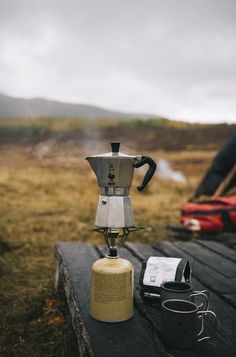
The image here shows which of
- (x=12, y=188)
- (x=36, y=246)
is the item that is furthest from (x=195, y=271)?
(x=12, y=188)

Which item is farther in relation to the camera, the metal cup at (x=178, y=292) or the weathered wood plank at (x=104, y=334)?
the metal cup at (x=178, y=292)

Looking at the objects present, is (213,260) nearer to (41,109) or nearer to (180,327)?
(180,327)

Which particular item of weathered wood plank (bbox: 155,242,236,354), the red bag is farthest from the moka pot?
the red bag

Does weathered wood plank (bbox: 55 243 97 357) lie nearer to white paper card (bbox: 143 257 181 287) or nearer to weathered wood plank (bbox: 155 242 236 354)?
white paper card (bbox: 143 257 181 287)

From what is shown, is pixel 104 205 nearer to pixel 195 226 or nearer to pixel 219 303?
pixel 219 303

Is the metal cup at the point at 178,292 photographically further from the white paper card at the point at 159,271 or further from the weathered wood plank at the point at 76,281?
the weathered wood plank at the point at 76,281

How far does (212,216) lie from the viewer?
17.2ft

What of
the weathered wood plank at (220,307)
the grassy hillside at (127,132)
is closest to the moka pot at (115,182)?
the weathered wood plank at (220,307)

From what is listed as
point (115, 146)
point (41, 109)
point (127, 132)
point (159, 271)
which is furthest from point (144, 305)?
point (127, 132)

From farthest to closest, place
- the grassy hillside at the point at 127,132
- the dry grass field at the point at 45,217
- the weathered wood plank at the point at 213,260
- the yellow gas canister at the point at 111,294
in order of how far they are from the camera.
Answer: the grassy hillside at the point at 127,132 → the dry grass field at the point at 45,217 → the weathered wood plank at the point at 213,260 → the yellow gas canister at the point at 111,294

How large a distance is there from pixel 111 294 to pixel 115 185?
55 centimetres

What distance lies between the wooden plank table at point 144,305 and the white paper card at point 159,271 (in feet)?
0.44

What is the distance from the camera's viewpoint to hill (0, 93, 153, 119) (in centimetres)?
757

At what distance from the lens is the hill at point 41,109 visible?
757 cm
